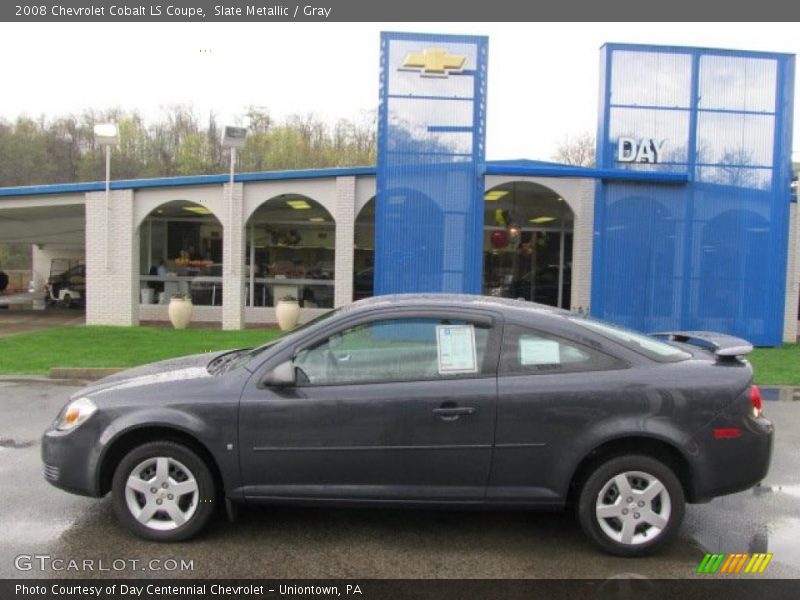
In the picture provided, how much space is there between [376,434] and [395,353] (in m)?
0.51

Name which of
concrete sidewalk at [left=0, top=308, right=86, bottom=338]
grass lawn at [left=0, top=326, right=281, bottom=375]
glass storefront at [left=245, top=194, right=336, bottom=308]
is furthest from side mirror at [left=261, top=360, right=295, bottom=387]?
glass storefront at [left=245, top=194, right=336, bottom=308]

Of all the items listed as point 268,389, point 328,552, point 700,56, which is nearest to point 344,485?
point 328,552

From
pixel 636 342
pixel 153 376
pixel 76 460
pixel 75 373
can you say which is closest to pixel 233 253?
pixel 75 373

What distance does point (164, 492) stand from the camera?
3955mm

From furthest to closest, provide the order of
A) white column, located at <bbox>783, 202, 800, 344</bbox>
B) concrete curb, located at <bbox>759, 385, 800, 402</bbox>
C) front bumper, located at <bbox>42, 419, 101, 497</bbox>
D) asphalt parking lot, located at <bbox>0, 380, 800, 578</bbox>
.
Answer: white column, located at <bbox>783, 202, 800, 344</bbox> < concrete curb, located at <bbox>759, 385, 800, 402</bbox> < front bumper, located at <bbox>42, 419, 101, 497</bbox> < asphalt parking lot, located at <bbox>0, 380, 800, 578</bbox>

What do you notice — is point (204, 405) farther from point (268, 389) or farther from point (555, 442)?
point (555, 442)

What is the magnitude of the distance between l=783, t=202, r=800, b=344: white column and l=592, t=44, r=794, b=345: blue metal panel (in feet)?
5.95

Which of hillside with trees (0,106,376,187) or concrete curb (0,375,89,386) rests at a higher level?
hillside with trees (0,106,376,187)

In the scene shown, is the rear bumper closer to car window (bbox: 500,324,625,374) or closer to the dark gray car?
the dark gray car

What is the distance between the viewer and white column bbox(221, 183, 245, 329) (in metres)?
15.3

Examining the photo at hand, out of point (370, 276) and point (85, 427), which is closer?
point (85, 427)

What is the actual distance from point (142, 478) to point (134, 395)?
1.64 feet

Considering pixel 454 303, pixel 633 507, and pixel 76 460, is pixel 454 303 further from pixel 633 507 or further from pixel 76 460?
pixel 76 460

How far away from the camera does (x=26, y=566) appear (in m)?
3.68
